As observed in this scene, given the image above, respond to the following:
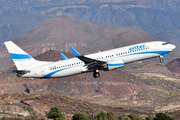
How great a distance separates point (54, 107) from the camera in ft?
323

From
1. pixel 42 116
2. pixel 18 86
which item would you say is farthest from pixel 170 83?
pixel 42 116

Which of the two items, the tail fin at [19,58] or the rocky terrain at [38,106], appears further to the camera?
the rocky terrain at [38,106]

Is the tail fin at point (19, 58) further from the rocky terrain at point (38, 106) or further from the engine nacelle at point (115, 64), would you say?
the rocky terrain at point (38, 106)

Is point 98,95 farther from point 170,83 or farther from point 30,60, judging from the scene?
point 30,60

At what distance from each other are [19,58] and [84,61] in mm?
16951

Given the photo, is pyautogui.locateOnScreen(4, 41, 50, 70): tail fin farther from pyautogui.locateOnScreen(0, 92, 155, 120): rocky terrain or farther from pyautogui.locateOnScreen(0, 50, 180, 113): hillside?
pyautogui.locateOnScreen(0, 50, 180, 113): hillside

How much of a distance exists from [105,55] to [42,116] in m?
40.2

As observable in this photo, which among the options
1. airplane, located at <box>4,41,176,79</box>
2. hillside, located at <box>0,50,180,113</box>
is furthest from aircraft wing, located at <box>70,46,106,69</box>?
hillside, located at <box>0,50,180,113</box>

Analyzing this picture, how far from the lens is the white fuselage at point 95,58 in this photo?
67312 millimetres

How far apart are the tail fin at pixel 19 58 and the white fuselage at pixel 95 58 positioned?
164 cm

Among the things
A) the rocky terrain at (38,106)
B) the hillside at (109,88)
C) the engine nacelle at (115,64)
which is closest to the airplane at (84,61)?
the engine nacelle at (115,64)

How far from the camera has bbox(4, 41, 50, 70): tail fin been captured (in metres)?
67.2

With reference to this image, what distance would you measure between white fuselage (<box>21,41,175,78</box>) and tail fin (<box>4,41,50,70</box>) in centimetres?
164

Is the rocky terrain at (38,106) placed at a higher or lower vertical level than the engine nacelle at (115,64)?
lower
